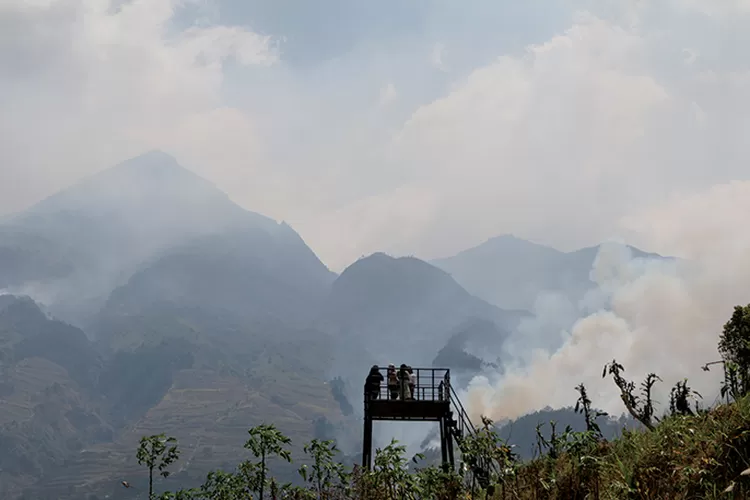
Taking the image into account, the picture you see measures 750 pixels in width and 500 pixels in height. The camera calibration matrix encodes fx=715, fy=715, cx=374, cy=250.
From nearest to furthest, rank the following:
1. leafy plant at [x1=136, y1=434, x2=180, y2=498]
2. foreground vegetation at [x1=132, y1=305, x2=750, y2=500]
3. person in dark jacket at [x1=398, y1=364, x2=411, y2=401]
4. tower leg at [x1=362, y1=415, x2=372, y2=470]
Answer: foreground vegetation at [x1=132, y1=305, x2=750, y2=500], leafy plant at [x1=136, y1=434, x2=180, y2=498], person in dark jacket at [x1=398, y1=364, x2=411, y2=401], tower leg at [x1=362, y1=415, x2=372, y2=470]

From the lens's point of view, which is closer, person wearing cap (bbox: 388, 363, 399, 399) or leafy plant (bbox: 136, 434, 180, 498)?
leafy plant (bbox: 136, 434, 180, 498)

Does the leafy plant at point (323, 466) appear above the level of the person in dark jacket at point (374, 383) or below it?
below

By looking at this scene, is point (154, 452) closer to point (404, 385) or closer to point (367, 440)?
point (404, 385)

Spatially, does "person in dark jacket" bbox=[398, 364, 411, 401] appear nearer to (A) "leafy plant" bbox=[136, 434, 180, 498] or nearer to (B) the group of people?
(B) the group of people

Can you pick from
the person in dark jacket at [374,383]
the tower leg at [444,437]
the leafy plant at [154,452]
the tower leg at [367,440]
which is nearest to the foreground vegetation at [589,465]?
the leafy plant at [154,452]

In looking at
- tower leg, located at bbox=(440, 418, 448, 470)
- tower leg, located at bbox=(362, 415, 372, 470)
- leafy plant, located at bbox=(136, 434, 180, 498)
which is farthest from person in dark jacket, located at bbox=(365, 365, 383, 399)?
leafy plant, located at bbox=(136, 434, 180, 498)

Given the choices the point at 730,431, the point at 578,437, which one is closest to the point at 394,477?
the point at 578,437

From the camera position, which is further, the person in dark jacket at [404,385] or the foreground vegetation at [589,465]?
the person in dark jacket at [404,385]

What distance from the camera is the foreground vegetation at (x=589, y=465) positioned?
33.4 ft

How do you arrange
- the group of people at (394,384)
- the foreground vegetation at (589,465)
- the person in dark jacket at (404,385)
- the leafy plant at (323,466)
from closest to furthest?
1. the foreground vegetation at (589,465)
2. the leafy plant at (323,466)
3. the group of people at (394,384)
4. the person in dark jacket at (404,385)

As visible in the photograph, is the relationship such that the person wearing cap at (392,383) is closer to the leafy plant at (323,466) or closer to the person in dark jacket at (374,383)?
the person in dark jacket at (374,383)

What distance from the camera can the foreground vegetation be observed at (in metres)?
10.2

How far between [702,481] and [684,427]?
1.71 m

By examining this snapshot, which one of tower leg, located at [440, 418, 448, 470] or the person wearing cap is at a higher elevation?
the person wearing cap
